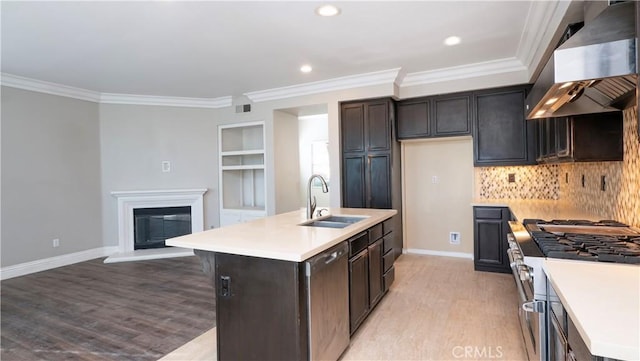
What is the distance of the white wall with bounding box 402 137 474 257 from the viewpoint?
496 centimetres

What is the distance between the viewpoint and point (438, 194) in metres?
5.14

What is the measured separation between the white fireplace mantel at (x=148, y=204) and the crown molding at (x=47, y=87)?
5.18 ft

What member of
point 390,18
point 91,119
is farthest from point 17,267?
point 390,18

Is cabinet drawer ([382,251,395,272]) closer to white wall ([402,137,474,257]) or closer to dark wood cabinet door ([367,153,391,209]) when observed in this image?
dark wood cabinet door ([367,153,391,209])

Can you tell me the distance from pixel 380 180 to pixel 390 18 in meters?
2.32

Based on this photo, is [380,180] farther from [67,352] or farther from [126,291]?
[67,352]

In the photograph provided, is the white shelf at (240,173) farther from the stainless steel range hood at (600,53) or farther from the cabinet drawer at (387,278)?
the stainless steel range hood at (600,53)

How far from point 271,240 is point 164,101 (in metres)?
4.80

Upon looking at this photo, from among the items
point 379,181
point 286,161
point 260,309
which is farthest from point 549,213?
point 286,161

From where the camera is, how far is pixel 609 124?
2.43 metres

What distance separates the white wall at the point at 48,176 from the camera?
452cm

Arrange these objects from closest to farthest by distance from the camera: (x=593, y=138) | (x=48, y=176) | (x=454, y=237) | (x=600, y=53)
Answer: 1. (x=600, y=53)
2. (x=593, y=138)
3. (x=48, y=176)
4. (x=454, y=237)

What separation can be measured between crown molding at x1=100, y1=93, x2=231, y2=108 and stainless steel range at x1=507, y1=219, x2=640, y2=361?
5287 millimetres

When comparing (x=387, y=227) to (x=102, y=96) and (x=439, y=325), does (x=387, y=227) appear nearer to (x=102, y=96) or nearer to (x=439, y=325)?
(x=439, y=325)
